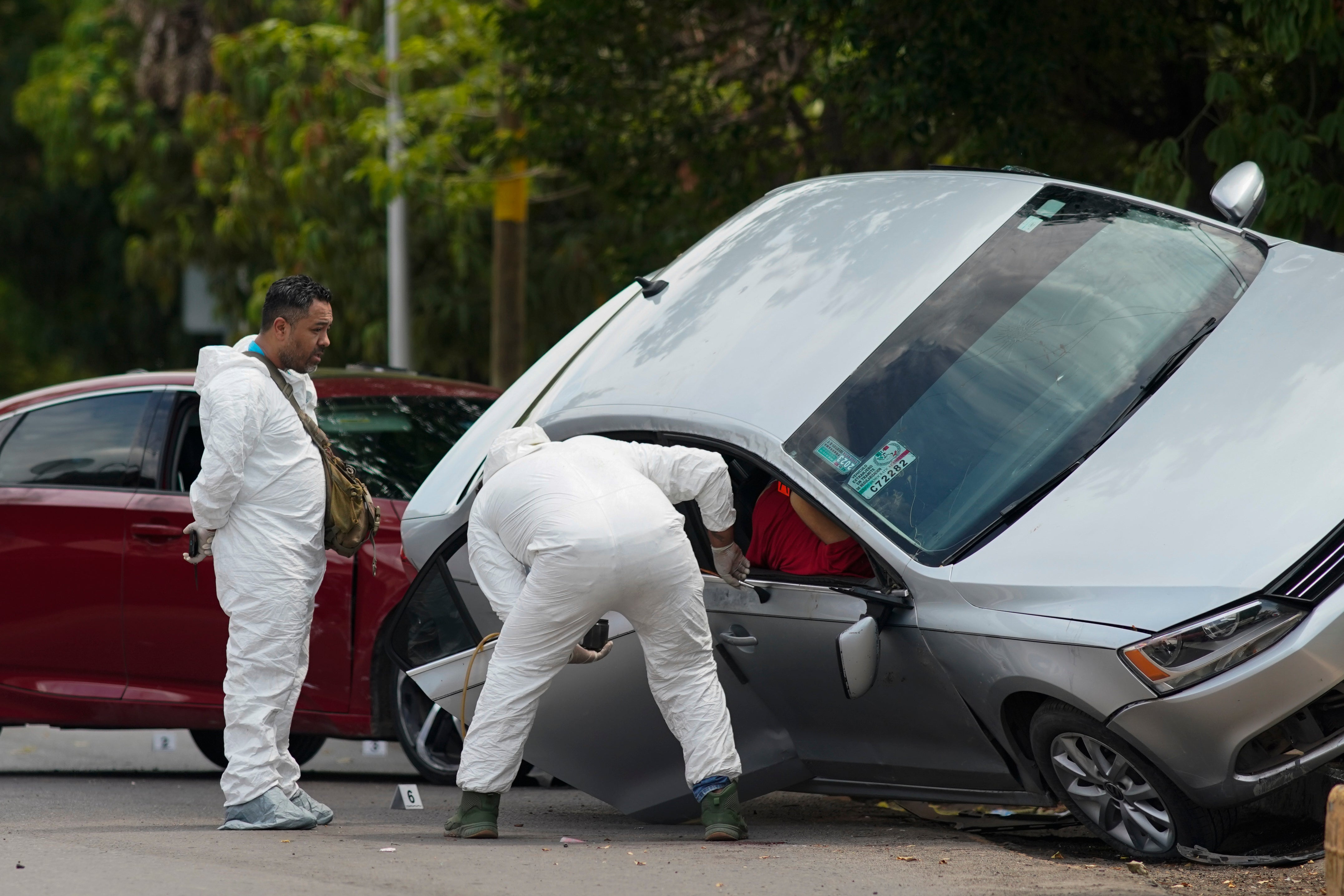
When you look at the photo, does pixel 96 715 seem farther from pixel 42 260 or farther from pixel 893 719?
pixel 42 260

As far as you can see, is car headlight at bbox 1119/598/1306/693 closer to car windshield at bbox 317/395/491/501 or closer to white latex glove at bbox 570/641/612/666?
white latex glove at bbox 570/641/612/666

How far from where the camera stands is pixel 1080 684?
15.0 ft

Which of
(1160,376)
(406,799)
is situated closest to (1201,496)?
(1160,376)

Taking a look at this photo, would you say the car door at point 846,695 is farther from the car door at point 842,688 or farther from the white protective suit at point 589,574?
the white protective suit at point 589,574

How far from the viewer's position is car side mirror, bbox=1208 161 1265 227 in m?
5.91

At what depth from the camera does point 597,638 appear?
17.9ft

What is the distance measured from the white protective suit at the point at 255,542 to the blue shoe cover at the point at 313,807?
17 cm

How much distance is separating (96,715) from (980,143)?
5.47m

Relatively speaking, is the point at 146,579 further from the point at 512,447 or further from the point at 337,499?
the point at 512,447

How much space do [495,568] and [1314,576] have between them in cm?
236

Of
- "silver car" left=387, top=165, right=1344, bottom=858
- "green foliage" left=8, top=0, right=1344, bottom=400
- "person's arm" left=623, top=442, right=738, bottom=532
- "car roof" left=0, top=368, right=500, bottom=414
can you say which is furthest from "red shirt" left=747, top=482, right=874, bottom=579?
"green foliage" left=8, top=0, right=1344, bottom=400

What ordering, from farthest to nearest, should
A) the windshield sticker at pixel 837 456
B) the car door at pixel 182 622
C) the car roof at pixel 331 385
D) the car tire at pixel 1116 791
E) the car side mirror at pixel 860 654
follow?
1. the car roof at pixel 331 385
2. the car door at pixel 182 622
3. the windshield sticker at pixel 837 456
4. the car side mirror at pixel 860 654
5. the car tire at pixel 1116 791

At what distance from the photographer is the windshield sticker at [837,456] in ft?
17.0

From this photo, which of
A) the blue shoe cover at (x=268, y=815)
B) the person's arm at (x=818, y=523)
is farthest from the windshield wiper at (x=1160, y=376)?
the blue shoe cover at (x=268, y=815)
